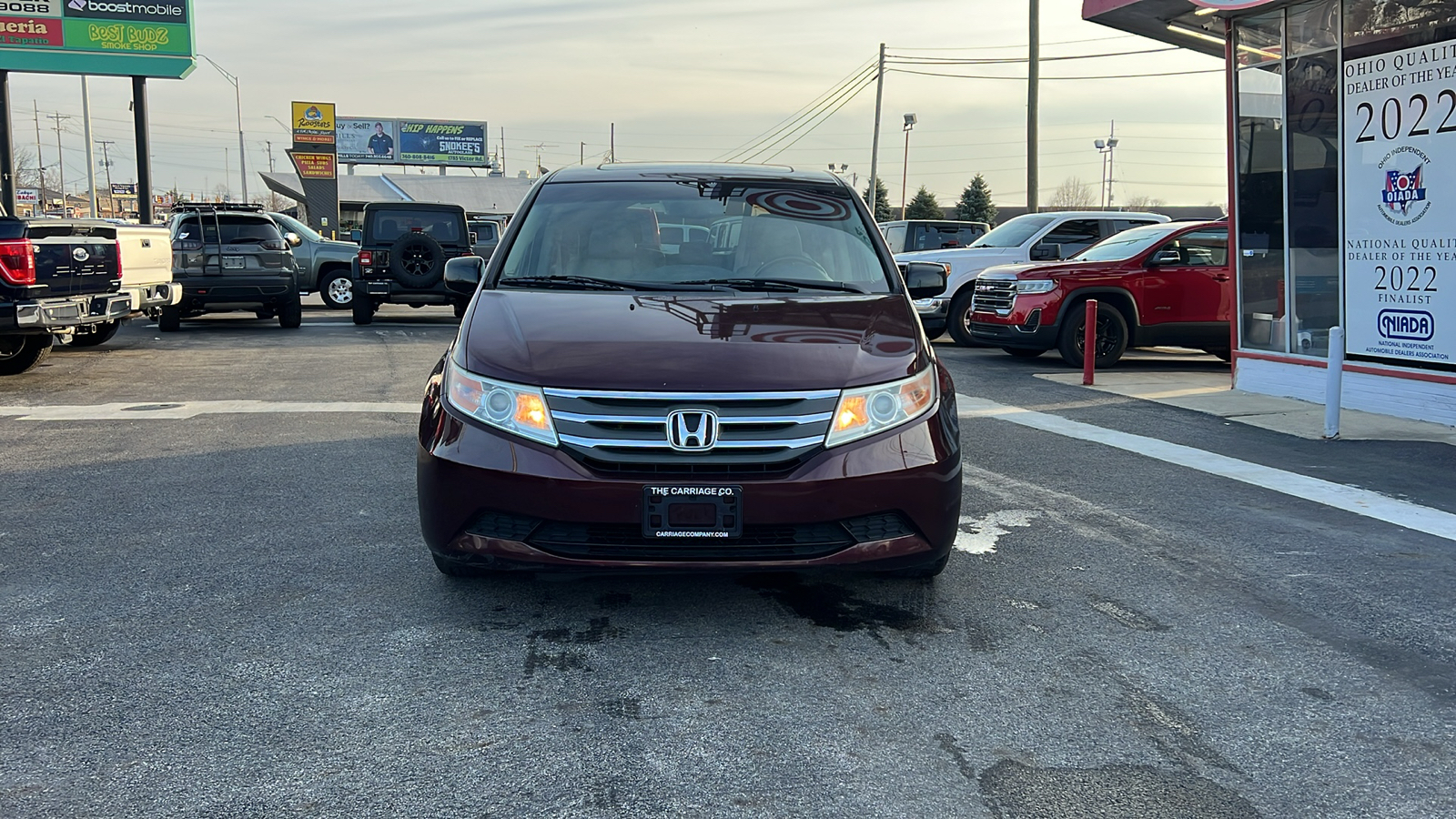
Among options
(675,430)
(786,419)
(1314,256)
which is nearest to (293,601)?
(675,430)

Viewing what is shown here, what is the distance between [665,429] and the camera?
12.5 ft

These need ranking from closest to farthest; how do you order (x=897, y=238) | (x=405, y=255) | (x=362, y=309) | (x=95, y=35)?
(x=405, y=255), (x=362, y=309), (x=897, y=238), (x=95, y=35)

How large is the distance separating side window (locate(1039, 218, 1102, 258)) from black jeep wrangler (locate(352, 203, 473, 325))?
8253 mm

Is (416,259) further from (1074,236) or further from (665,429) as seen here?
(665,429)

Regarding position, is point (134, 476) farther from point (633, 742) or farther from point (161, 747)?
point (633, 742)

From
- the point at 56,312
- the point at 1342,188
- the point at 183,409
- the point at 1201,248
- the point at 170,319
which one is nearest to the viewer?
the point at 183,409

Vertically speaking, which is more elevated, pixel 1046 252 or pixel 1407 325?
pixel 1046 252

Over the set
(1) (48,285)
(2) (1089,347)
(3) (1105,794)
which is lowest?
(3) (1105,794)

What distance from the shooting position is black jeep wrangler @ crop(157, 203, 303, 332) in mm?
16406

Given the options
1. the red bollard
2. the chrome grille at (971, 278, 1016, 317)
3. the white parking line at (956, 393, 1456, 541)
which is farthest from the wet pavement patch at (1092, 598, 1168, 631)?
the chrome grille at (971, 278, 1016, 317)

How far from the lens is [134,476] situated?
6.82 m

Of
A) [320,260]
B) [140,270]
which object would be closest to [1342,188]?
[140,270]

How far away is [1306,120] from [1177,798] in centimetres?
930

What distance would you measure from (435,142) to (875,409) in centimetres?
8763
